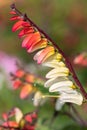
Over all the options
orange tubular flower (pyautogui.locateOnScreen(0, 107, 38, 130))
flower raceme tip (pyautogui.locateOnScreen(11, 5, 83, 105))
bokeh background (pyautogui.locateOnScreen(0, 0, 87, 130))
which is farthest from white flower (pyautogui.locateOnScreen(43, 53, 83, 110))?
bokeh background (pyautogui.locateOnScreen(0, 0, 87, 130))

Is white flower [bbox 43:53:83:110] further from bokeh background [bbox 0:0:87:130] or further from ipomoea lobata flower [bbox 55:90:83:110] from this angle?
bokeh background [bbox 0:0:87:130]

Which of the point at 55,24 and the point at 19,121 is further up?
the point at 19,121

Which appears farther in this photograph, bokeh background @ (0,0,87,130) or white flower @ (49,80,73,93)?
bokeh background @ (0,0,87,130)

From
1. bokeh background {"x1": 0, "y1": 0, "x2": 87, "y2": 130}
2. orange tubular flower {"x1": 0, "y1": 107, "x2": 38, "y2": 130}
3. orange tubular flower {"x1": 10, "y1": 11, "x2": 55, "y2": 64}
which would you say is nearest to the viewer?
orange tubular flower {"x1": 10, "y1": 11, "x2": 55, "y2": 64}

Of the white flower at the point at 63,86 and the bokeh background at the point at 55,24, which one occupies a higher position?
the white flower at the point at 63,86

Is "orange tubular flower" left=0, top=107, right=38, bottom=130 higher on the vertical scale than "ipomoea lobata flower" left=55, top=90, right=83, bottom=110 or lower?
lower

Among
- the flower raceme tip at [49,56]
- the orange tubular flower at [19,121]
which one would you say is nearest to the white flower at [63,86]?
the flower raceme tip at [49,56]

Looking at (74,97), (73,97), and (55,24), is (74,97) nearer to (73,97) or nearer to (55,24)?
(73,97)

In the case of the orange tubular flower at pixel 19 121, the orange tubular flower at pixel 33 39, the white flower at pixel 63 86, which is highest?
the orange tubular flower at pixel 33 39

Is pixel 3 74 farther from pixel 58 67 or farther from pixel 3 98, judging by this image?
pixel 58 67

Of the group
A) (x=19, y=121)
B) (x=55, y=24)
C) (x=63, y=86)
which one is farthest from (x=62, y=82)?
(x=55, y=24)

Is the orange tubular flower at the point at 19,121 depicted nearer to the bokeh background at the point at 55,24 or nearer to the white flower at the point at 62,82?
the white flower at the point at 62,82
